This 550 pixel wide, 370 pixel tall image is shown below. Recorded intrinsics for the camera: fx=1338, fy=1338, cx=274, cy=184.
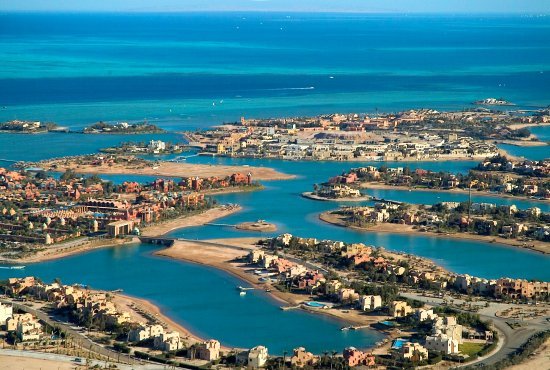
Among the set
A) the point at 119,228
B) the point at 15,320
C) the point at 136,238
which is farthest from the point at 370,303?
the point at 119,228

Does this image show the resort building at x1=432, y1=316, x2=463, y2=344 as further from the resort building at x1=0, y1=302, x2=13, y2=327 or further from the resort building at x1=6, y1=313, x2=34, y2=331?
the resort building at x1=0, y1=302, x2=13, y2=327

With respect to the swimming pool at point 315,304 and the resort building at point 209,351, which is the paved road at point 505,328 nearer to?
the swimming pool at point 315,304

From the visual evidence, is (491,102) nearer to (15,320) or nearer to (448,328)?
(448,328)

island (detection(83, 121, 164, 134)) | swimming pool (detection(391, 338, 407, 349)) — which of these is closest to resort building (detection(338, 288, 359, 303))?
swimming pool (detection(391, 338, 407, 349))

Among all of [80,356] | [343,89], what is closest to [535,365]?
[80,356]

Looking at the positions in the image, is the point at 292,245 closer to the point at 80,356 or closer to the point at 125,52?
the point at 80,356

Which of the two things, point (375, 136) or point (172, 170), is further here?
point (375, 136)

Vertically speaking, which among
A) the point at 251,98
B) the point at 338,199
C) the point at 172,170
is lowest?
the point at 338,199
